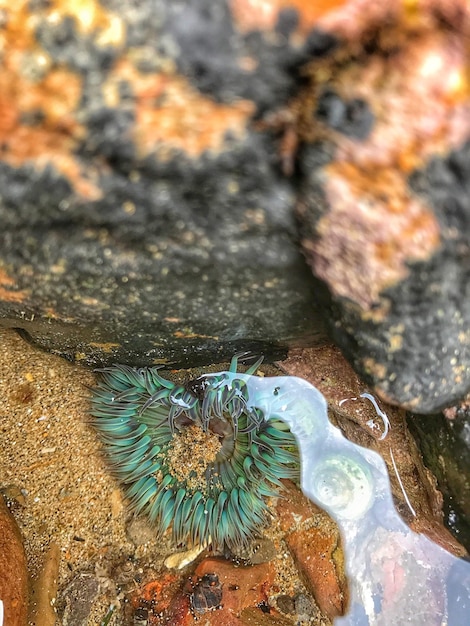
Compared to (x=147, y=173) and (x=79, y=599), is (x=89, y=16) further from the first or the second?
(x=79, y=599)

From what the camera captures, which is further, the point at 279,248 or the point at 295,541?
the point at 295,541

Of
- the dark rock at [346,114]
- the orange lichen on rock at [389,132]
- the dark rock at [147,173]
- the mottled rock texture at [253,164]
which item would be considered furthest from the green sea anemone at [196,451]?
the dark rock at [346,114]

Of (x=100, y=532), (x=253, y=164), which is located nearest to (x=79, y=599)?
(x=100, y=532)

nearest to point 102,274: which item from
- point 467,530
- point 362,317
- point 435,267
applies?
point 362,317

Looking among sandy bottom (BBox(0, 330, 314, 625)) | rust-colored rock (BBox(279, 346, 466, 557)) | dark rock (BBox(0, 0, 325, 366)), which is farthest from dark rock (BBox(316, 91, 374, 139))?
sandy bottom (BBox(0, 330, 314, 625))

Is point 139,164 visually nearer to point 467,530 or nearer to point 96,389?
point 96,389

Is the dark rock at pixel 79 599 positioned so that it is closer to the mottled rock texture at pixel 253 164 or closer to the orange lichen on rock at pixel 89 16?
the mottled rock texture at pixel 253 164

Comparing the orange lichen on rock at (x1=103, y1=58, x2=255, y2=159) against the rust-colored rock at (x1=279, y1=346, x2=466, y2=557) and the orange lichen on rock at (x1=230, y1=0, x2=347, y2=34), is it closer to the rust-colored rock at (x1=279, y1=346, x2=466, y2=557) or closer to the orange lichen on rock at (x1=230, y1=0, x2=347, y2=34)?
the orange lichen on rock at (x1=230, y1=0, x2=347, y2=34)
